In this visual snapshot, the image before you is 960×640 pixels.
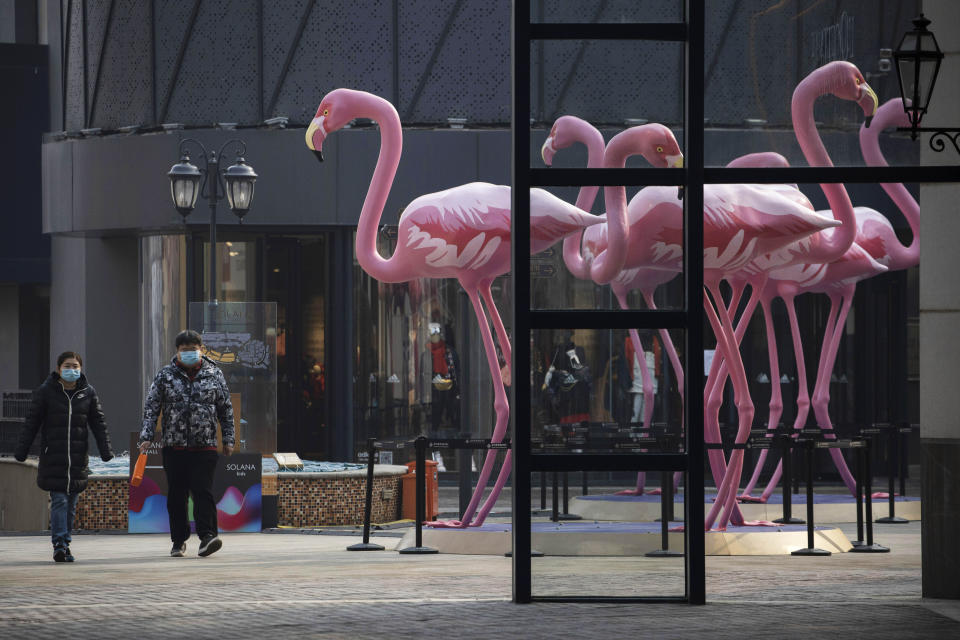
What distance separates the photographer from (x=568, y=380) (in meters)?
11.3

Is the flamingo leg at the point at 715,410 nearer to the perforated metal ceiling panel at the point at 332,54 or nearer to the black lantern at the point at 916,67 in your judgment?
the black lantern at the point at 916,67

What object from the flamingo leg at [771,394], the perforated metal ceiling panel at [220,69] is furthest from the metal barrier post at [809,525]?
the perforated metal ceiling panel at [220,69]

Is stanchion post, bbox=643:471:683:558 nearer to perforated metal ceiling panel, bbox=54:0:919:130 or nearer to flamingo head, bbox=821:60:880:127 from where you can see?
flamingo head, bbox=821:60:880:127

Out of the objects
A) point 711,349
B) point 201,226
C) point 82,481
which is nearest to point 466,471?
point 711,349

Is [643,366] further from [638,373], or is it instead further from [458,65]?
[458,65]

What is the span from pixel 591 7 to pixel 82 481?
6.15 m

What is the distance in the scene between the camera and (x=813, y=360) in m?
22.4

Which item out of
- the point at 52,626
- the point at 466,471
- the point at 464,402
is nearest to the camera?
the point at 52,626

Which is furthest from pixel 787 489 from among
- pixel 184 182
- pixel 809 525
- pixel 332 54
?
pixel 332 54

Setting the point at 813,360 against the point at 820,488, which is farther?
the point at 813,360

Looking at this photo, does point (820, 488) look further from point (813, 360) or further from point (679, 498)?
point (679, 498)

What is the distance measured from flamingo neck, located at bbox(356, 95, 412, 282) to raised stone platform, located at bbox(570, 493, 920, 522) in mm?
3181

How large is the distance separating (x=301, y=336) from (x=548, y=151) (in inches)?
579

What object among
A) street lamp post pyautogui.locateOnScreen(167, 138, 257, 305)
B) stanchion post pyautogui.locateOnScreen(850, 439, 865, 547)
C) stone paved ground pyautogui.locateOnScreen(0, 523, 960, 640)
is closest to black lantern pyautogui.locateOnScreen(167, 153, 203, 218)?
street lamp post pyautogui.locateOnScreen(167, 138, 257, 305)
